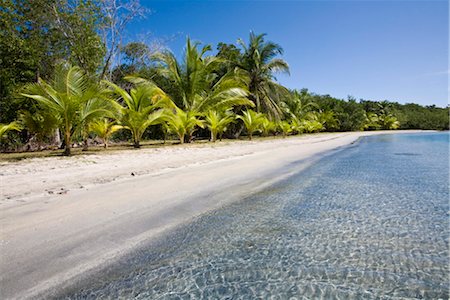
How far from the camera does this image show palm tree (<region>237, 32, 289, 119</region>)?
58.6 feet

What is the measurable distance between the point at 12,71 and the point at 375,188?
13.0 m

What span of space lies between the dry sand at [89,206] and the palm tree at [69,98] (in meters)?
1.67

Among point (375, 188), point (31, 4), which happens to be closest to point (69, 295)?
point (375, 188)

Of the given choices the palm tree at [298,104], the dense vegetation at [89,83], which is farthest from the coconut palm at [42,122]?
the palm tree at [298,104]

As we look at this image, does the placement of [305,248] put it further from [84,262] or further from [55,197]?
[55,197]

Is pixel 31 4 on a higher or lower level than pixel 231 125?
higher

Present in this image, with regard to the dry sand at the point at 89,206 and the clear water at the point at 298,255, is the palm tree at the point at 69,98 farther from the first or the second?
the clear water at the point at 298,255

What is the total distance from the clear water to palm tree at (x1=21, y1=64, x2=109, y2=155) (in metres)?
5.45

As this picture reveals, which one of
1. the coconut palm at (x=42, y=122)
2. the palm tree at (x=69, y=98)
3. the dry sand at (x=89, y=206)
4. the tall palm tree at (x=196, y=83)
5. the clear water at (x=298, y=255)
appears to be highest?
the tall palm tree at (x=196, y=83)

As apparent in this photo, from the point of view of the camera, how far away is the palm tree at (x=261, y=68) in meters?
17.9

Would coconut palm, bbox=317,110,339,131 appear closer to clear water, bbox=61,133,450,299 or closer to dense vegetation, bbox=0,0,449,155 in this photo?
dense vegetation, bbox=0,0,449,155

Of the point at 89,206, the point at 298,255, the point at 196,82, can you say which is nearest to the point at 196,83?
the point at 196,82

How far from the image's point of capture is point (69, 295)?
185cm

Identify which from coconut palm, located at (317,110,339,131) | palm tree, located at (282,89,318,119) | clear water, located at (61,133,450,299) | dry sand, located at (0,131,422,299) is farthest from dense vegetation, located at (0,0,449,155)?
coconut palm, located at (317,110,339,131)
